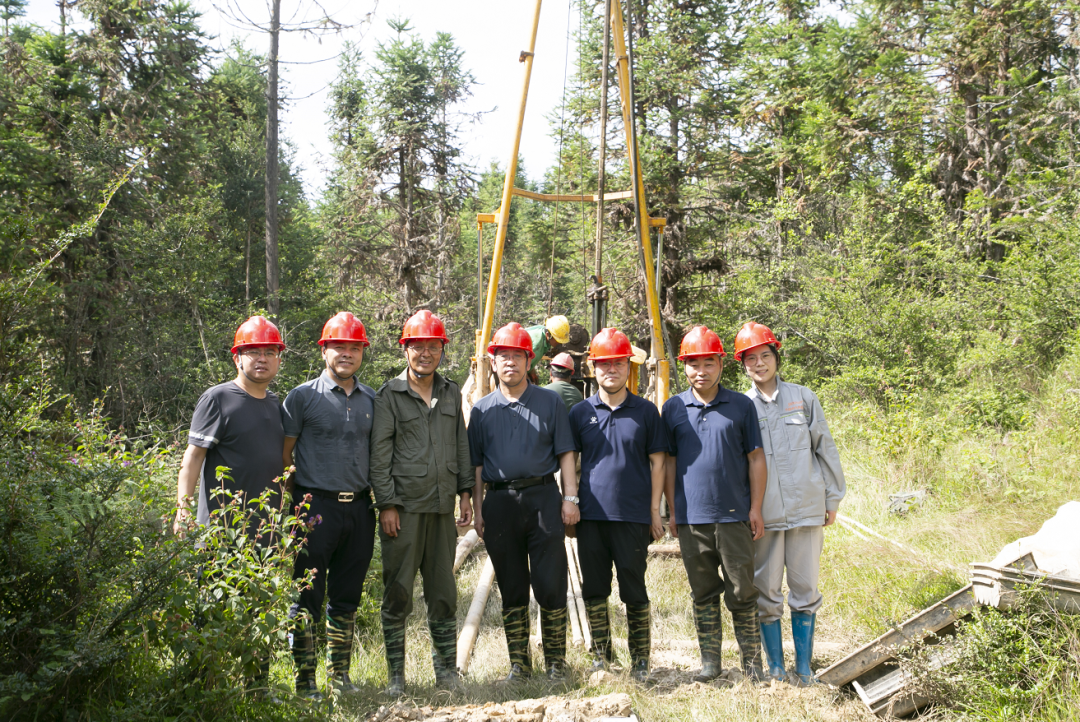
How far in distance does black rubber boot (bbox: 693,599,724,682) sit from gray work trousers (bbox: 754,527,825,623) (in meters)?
0.27

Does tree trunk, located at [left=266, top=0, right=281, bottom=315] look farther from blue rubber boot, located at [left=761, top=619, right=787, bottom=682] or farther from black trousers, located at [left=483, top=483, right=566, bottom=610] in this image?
→ blue rubber boot, located at [left=761, top=619, right=787, bottom=682]

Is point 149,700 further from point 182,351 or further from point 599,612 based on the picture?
point 182,351

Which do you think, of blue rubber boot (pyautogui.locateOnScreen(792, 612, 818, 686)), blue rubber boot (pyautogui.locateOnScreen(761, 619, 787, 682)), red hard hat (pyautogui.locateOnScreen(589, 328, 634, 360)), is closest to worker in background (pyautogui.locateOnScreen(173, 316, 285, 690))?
red hard hat (pyautogui.locateOnScreen(589, 328, 634, 360))

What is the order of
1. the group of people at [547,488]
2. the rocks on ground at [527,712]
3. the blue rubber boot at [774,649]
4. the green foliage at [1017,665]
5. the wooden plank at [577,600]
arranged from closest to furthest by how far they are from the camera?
the rocks on ground at [527,712]
the green foliage at [1017,665]
the group of people at [547,488]
the blue rubber boot at [774,649]
the wooden plank at [577,600]

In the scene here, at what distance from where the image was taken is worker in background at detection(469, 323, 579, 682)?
14.3ft

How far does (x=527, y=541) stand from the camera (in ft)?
14.5

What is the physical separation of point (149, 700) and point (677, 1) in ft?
61.8

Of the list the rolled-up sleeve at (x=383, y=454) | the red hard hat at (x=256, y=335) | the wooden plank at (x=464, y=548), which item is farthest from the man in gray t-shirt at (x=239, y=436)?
the wooden plank at (x=464, y=548)

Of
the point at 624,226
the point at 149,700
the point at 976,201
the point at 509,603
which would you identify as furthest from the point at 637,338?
the point at 149,700

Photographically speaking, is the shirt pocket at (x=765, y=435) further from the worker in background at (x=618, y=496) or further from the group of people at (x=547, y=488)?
the worker in background at (x=618, y=496)

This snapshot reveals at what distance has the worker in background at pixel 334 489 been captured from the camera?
4105 mm

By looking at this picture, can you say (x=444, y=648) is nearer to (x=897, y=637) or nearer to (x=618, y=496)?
(x=618, y=496)

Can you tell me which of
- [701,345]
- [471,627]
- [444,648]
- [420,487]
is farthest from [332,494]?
[701,345]

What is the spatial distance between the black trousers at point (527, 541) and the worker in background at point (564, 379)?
113 cm
